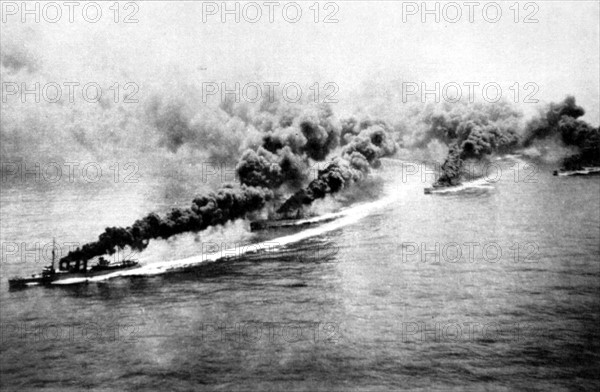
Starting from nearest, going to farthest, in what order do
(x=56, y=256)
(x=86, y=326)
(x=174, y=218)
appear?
(x=86, y=326) < (x=56, y=256) < (x=174, y=218)

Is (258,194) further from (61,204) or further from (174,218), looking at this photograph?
(61,204)

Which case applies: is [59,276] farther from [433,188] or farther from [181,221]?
[433,188]

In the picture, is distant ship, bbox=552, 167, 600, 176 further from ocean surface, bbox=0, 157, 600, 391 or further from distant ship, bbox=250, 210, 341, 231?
distant ship, bbox=250, 210, 341, 231

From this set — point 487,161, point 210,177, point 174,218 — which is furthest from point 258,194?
point 487,161

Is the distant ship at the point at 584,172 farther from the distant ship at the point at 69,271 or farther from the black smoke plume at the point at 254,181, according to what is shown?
the distant ship at the point at 69,271

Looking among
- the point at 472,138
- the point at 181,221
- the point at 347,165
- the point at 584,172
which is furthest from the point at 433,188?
the point at 181,221

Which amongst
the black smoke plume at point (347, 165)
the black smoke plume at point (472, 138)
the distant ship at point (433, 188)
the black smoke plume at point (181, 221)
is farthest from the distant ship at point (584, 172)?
the black smoke plume at point (181, 221)

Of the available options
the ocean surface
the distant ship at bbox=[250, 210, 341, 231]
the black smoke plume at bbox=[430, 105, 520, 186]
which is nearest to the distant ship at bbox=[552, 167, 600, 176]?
the ocean surface
